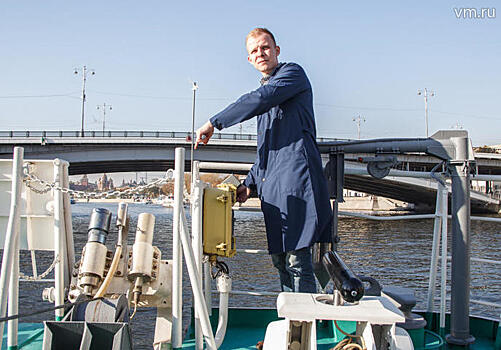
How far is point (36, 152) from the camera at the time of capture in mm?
32094

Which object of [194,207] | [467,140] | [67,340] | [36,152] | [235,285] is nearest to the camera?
[67,340]

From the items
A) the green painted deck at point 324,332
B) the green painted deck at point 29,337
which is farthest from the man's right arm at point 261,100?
the green painted deck at point 29,337

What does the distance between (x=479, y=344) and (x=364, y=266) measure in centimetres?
1206

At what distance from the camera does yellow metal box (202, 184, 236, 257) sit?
9.98ft

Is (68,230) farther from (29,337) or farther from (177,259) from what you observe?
(177,259)

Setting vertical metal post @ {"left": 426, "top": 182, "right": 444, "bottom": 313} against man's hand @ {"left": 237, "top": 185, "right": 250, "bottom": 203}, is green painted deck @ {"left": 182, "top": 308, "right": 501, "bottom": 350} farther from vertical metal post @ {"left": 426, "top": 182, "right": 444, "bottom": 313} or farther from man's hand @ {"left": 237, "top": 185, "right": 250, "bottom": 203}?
man's hand @ {"left": 237, "top": 185, "right": 250, "bottom": 203}

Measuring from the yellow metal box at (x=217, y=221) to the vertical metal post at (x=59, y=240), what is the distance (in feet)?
3.34

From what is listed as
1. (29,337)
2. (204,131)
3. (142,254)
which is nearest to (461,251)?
(204,131)

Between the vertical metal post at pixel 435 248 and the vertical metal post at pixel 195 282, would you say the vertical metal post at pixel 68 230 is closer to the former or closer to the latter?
the vertical metal post at pixel 195 282

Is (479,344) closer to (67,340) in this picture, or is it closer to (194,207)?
(194,207)

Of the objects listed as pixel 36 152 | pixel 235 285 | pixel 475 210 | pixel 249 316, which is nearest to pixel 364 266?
pixel 235 285

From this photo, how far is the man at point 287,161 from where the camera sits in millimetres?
2947

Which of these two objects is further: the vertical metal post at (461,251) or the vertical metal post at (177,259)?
the vertical metal post at (461,251)

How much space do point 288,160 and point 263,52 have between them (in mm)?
777
